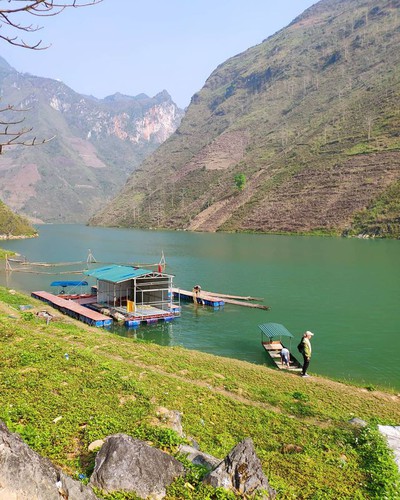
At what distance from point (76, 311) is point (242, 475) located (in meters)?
32.0

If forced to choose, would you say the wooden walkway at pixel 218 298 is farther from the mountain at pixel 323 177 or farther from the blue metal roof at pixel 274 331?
the mountain at pixel 323 177

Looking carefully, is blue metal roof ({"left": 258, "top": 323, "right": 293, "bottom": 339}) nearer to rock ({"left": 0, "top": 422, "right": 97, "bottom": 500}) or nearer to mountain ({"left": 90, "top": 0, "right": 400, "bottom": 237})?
rock ({"left": 0, "top": 422, "right": 97, "bottom": 500})

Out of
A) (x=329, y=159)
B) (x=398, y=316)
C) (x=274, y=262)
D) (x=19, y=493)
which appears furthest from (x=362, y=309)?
(x=329, y=159)

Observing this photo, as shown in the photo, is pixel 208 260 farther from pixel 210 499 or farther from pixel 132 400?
pixel 210 499

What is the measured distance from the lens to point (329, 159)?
142m

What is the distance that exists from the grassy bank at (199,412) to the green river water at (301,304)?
8.23 metres

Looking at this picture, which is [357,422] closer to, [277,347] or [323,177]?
[277,347]

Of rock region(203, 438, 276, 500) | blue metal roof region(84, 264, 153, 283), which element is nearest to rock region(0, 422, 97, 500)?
rock region(203, 438, 276, 500)

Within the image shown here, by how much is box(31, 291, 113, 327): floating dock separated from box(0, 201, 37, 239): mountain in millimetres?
97770

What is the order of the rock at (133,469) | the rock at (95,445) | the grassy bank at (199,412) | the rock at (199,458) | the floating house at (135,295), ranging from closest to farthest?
the rock at (133,469) < the rock at (199,458) < the rock at (95,445) < the grassy bank at (199,412) < the floating house at (135,295)

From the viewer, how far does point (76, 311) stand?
37.4 m

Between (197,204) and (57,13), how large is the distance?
581 feet

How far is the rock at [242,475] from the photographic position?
780 centimetres

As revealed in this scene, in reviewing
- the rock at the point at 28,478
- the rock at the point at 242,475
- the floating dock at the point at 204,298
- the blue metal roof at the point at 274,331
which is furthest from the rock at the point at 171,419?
the floating dock at the point at 204,298
